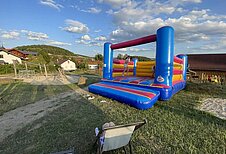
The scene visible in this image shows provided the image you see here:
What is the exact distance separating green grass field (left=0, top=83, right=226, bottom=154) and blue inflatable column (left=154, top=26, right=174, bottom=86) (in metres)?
1.21

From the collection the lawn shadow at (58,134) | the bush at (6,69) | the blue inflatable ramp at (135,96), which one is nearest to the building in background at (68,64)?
the bush at (6,69)

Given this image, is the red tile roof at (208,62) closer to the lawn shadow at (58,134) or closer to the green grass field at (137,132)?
the green grass field at (137,132)

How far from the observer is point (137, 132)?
3145 millimetres

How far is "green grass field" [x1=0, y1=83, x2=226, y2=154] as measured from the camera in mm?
2625

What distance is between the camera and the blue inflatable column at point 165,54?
5270mm

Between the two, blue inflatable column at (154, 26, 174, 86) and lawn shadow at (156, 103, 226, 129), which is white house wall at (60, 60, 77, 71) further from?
lawn shadow at (156, 103, 226, 129)

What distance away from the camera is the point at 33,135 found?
10.3ft

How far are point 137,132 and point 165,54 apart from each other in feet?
10.7

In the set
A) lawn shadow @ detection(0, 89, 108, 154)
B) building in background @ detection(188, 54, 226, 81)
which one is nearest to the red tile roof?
building in background @ detection(188, 54, 226, 81)

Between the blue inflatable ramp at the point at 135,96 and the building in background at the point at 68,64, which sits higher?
the building in background at the point at 68,64

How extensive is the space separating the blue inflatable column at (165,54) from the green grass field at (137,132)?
1211mm

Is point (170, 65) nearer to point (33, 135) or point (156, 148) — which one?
point (156, 148)

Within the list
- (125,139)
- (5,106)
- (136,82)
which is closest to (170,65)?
(136,82)

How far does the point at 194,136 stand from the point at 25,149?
3216 mm
